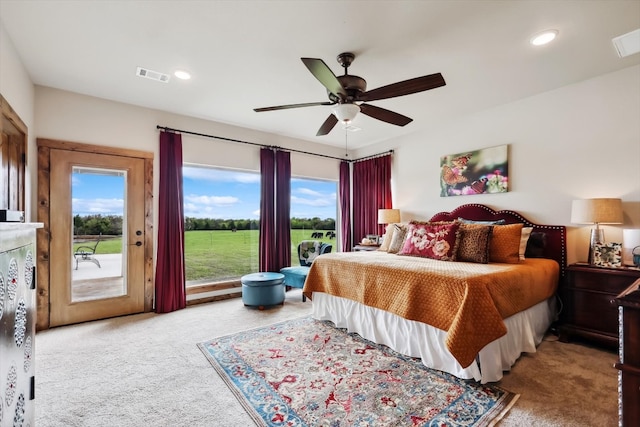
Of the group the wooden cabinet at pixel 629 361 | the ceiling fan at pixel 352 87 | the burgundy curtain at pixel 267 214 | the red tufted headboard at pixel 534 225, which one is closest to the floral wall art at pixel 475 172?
the red tufted headboard at pixel 534 225

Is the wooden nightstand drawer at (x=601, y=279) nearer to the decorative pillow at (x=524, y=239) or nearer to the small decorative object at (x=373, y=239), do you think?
the decorative pillow at (x=524, y=239)

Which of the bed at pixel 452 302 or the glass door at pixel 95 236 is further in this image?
the glass door at pixel 95 236

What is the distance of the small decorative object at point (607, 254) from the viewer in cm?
274

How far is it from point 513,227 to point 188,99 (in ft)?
13.2

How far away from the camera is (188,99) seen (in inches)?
142

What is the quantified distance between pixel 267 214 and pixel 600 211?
13.2ft

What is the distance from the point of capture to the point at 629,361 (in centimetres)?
97

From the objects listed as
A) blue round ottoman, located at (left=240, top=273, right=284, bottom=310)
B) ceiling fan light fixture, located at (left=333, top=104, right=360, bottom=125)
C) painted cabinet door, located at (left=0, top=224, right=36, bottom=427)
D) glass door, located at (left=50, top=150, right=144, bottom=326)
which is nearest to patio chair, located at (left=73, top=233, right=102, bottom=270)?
glass door, located at (left=50, top=150, right=144, bottom=326)

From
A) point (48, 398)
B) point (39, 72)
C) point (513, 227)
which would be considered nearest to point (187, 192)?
point (39, 72)

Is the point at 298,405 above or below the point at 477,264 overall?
below

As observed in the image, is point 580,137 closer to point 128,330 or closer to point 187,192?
point 187,192

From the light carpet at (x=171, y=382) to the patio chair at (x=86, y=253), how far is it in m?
0.77

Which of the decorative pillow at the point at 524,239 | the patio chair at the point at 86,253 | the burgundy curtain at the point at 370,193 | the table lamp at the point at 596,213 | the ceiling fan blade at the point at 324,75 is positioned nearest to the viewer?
the ceiling fan blade at the point at 324,75

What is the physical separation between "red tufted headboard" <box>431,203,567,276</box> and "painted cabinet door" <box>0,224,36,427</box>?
4247 millimetres
